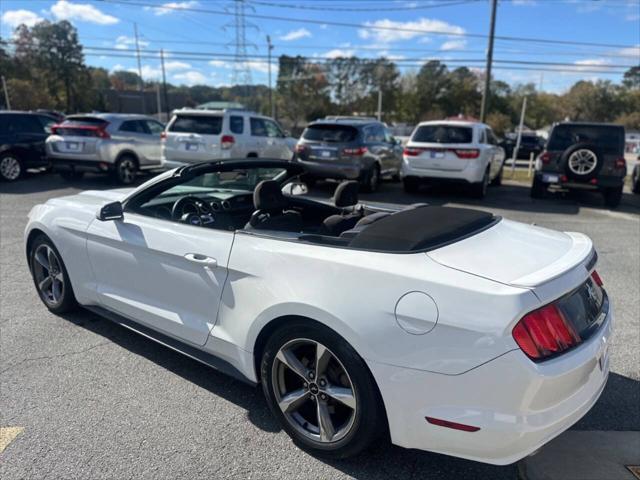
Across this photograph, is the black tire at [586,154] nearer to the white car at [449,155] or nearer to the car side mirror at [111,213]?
the white car at [449,155]

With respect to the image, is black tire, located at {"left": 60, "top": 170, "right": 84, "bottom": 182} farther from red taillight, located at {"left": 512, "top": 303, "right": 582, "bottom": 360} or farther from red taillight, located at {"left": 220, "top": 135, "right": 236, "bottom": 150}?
red taillight, located at {"left": 512, "top": 303, "right": 582, "bottom": 360}

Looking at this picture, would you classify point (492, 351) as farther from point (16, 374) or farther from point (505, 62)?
point (505, 62)

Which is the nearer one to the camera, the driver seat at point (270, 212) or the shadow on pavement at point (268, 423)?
the shadow on pavement at point (268, 423)

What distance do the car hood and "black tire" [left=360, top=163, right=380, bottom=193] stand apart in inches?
354

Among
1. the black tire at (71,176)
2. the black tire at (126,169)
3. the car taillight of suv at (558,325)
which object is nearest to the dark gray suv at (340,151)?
the black tire at (126,169)

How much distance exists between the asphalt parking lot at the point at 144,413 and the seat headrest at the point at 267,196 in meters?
1.20

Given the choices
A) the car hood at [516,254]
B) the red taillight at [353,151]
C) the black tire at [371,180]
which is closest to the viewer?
the car hood at [516,254]

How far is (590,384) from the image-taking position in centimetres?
218

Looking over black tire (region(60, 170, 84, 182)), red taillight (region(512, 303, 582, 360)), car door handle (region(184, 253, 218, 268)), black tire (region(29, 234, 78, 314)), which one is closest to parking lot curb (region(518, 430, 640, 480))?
red taillight (region(512, 303, 582, 360))

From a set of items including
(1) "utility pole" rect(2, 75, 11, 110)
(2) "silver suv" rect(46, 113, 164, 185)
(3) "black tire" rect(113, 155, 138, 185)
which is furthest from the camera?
(1) "utility pole" rect(2, 75, 11, 110)

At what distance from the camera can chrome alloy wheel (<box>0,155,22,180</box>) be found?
12120mm

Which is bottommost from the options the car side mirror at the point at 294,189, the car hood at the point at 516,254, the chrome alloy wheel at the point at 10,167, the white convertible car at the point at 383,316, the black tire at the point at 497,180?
the black tire at the point at 497,180

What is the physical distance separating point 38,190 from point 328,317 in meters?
11.3

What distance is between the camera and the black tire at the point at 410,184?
11511mm
